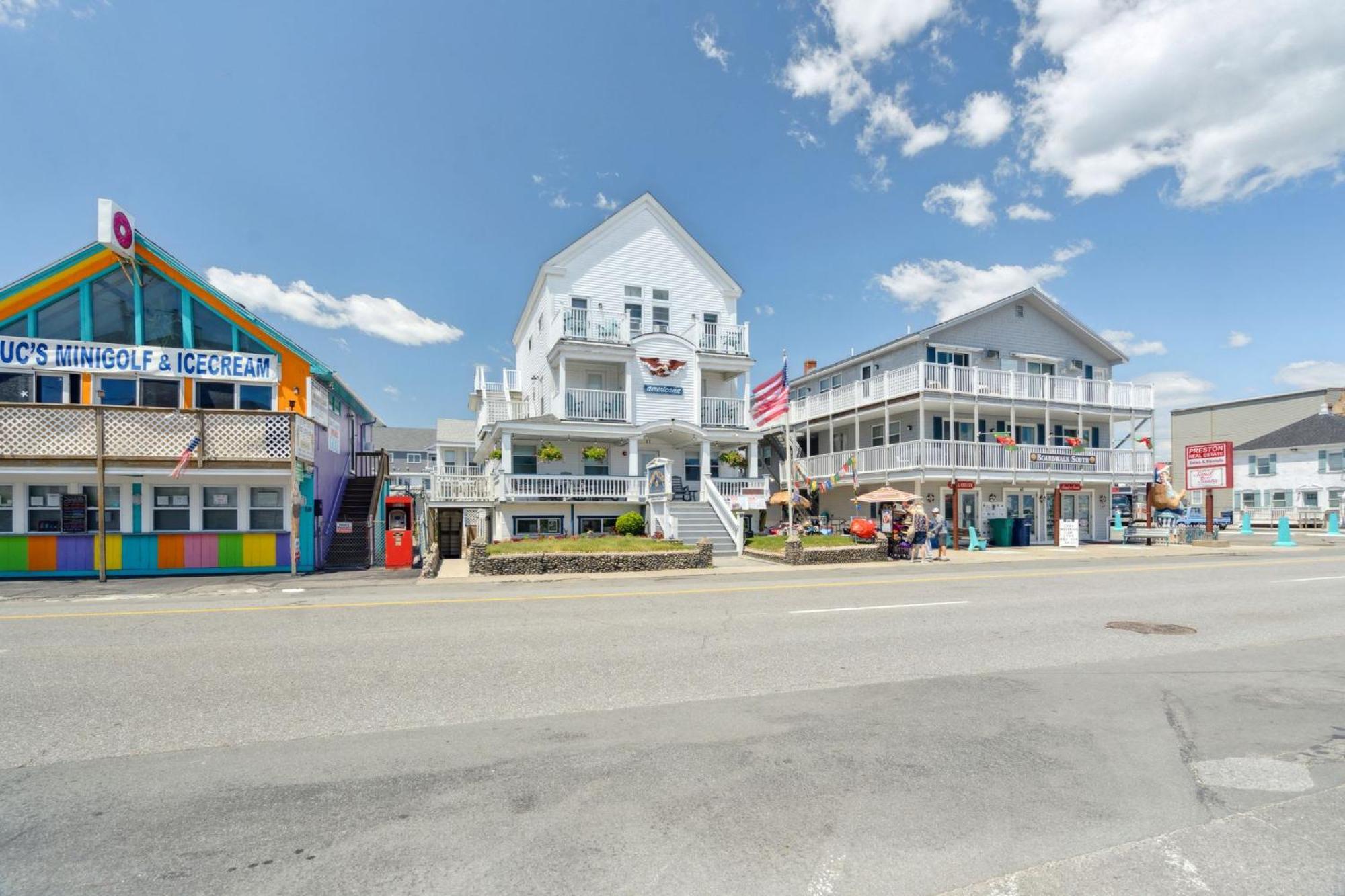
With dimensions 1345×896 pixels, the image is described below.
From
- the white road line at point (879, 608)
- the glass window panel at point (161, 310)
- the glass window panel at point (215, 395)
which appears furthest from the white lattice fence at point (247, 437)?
the white road line at point (879, 608)

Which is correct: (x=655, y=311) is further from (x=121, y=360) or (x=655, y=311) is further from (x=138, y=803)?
(x=138, y=803)

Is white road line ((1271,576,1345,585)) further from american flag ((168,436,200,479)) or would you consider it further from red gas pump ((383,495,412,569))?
american flag ((168,436,200,479))

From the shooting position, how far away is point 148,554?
Result: 59.7 feet

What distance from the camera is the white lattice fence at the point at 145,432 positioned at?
17.3 m

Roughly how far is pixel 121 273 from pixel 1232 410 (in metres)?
77.4

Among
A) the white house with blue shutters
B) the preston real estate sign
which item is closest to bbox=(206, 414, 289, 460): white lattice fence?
the preston real estate sign

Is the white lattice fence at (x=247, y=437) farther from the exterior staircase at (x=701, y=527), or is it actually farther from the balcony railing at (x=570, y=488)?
the exterior staircase at (x=701, y=527)

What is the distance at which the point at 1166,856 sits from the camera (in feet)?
11.8

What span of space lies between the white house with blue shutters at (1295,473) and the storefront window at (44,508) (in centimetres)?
6137

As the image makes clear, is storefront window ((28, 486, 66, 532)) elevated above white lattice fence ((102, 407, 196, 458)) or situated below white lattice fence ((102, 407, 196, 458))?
below

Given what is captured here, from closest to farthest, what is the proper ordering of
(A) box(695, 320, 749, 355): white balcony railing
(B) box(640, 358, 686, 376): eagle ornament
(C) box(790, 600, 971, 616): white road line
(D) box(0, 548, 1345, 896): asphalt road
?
(D) box(0, 548, 1345, 896): asphalt road < (C) box(790, 600, 971, 616): white road line < (B) box(640, 358, 686, 376): eagle ornament < (A) box(695, 320, 749, 355): white balcony railing

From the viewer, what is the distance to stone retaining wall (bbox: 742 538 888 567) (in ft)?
65.5

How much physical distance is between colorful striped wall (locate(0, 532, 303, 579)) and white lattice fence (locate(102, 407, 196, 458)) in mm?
2338

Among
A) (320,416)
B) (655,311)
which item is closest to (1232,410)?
(655,311)
